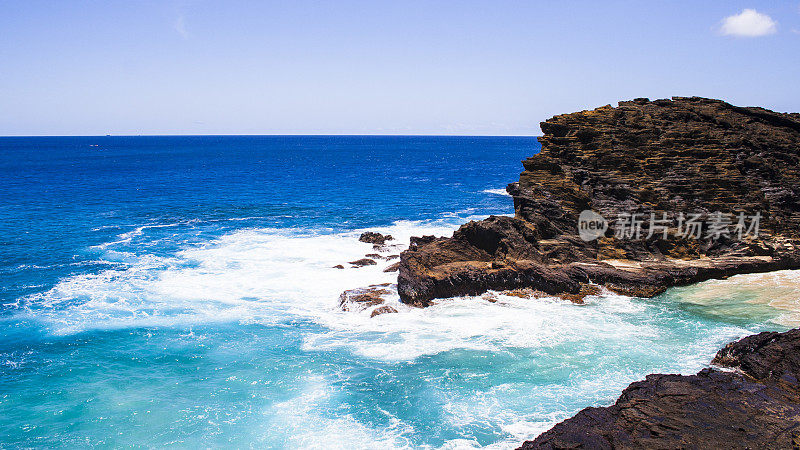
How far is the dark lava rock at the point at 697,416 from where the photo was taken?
1098cm

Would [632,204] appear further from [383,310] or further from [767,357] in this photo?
[383,310]

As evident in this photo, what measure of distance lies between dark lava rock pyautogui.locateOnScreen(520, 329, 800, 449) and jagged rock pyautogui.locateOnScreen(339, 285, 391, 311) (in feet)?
43.8

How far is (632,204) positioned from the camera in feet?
95.0

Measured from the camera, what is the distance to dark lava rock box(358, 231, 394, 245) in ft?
121

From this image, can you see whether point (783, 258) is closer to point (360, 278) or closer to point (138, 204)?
point (360, 278)

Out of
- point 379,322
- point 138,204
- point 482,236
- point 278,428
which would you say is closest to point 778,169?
point 482,236

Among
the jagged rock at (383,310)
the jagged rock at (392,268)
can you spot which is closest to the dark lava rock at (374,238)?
the jagged rock at (392,268)

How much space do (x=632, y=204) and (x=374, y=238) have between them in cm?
1831

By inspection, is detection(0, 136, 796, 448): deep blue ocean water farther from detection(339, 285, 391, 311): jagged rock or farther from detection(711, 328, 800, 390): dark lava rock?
detection(711, 328, 800, 390): dark lava rock

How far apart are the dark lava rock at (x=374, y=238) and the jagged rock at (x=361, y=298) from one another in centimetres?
1089

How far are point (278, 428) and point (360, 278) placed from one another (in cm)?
1419

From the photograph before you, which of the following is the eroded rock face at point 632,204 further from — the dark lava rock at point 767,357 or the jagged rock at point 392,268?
the dark lava rock at point 767,357

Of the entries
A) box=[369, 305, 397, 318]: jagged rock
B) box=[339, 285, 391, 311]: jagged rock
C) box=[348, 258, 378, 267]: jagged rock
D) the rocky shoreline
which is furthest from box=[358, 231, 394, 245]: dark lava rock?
box=[369, 305, 397, 318]: jagged rock

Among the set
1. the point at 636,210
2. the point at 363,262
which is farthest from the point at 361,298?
the point at 636,210
